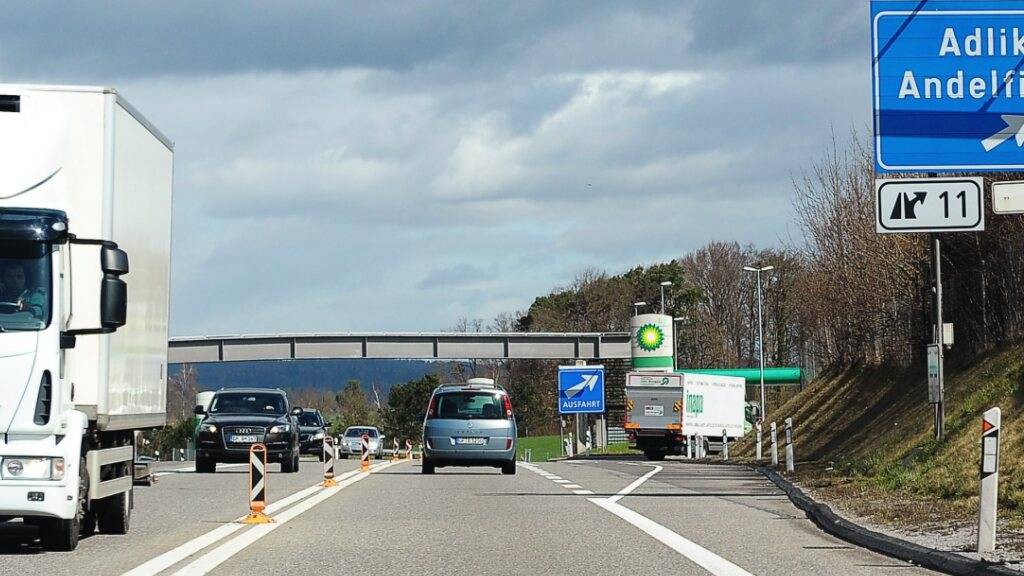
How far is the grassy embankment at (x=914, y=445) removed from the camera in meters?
17.0

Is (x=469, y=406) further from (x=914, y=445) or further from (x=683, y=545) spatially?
(x=683, y=545)

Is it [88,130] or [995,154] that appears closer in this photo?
[88,130]

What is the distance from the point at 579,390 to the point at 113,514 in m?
66.8

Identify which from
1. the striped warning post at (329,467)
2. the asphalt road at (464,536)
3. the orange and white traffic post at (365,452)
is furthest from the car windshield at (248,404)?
the asphalt road at (464,536)

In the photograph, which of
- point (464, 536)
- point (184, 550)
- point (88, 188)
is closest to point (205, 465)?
point (464, 536)

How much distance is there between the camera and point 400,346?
88.2 metres

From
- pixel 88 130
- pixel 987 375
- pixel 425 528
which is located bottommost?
pixel 425 528

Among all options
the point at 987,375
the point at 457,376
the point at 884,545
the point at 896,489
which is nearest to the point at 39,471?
the point at 884,545

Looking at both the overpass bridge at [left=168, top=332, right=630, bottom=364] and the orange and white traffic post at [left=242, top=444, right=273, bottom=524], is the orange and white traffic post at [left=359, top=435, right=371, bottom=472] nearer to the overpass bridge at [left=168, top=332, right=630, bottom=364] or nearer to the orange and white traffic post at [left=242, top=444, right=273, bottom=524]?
the orange and white traffic post at [left=242, top=444, right=273, bottom=524]

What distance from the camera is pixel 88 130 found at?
12.9 meters

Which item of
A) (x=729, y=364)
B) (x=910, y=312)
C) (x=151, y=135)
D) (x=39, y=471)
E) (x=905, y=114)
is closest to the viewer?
(x=39, y=471)

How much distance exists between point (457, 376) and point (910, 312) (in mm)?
87860

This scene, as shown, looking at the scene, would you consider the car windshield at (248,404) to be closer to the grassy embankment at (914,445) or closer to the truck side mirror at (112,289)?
the grassy embankment at (914,445)

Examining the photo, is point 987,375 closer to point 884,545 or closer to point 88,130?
point 884,545
